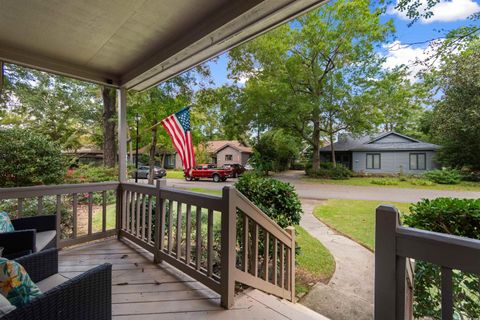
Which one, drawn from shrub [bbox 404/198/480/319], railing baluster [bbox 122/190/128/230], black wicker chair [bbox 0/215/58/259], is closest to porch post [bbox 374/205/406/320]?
shrub [bbox 404/198/480/319]

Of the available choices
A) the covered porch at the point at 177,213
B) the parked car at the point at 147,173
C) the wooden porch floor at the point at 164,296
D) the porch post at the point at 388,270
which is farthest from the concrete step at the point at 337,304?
the parked car at the point at 147,173

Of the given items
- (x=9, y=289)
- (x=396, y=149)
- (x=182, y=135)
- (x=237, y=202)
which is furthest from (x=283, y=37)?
(x=9, y=289)

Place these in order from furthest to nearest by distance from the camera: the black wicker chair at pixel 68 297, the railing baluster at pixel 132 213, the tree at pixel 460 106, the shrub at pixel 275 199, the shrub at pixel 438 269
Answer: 1. the tree at pixel 460 106
2. the railing baluster at pixel 132 213
3. the shrub at pixel 275 199
4. the shrub at pixel 438 269
5. the black wicker chair at pixel 68 297

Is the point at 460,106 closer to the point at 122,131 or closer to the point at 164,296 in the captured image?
the point at 122,131

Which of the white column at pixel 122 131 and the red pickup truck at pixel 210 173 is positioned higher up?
the white column at pixel 122 131

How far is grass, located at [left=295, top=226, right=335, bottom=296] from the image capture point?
348cm

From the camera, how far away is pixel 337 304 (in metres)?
2.93

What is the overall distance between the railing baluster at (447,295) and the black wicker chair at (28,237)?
240 centimetres

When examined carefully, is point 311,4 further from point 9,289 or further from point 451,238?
point 9,289

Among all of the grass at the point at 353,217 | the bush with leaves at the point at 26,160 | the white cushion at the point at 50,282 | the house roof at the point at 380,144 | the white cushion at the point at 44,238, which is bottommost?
the grass at the point at 353,217

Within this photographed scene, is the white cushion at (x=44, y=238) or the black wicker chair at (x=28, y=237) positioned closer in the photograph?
the black wicker chair at (x=28, y=237)

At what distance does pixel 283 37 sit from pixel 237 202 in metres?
14.7

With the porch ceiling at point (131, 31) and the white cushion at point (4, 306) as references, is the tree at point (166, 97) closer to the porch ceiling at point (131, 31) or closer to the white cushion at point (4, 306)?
the porch ceiling at point (131, 31)

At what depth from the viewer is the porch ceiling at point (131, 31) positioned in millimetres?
1913
